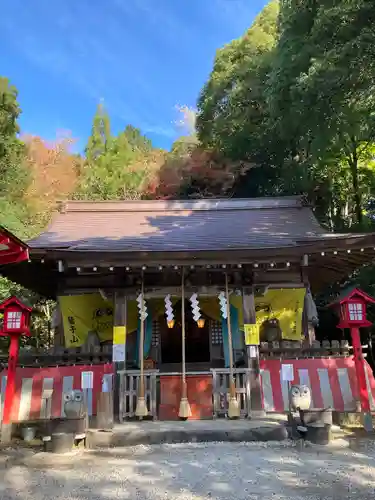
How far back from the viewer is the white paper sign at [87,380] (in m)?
7.64

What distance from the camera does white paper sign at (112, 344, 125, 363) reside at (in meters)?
7.80

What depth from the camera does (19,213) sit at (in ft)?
58.8

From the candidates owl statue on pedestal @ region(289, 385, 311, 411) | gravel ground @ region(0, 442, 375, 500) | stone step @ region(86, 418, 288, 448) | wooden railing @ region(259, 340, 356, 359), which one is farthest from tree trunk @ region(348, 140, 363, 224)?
gravel ground @ region(0, 442, 375, 500)

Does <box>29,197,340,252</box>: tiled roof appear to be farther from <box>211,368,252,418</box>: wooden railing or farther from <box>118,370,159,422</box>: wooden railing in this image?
<box>118,370,159,422</box>: wooden railing

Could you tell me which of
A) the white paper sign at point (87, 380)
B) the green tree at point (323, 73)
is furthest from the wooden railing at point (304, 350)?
the green tree at point (323, 73)

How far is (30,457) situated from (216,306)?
5.12 metres

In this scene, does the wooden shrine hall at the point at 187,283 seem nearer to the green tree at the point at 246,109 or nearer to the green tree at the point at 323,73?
the green tree at the point at 323,73

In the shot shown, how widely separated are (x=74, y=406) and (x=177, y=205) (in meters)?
7.27

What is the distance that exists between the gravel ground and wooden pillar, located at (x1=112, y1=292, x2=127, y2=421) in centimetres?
177

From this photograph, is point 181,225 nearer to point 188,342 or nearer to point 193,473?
point 188,342

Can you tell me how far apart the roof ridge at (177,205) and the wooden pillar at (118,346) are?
4.52 metres

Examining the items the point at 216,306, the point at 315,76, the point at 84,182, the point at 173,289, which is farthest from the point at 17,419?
the point at 84,182

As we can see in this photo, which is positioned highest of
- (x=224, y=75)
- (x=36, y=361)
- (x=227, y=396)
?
(x=224, y=75)

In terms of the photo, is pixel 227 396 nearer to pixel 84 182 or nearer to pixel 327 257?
pixel 327 257
